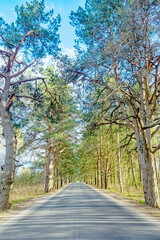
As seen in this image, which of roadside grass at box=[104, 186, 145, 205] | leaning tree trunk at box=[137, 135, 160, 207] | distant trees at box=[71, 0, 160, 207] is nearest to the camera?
distant trees at box=[71, 0, 160, 207]

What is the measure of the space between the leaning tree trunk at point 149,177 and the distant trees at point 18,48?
23.2 feet

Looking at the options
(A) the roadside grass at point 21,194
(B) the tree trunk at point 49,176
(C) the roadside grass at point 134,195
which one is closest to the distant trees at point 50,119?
(B) the tree trunk at point 49,176

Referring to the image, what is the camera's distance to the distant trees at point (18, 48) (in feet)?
30.0

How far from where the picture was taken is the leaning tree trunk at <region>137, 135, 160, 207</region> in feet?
31.1

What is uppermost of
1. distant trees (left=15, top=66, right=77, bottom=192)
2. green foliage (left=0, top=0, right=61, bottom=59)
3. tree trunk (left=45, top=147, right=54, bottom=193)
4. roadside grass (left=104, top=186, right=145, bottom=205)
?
green foliage (left=0, top=0, right=61, bottom=59)

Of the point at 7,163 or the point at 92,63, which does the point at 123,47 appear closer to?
the point at 92,63

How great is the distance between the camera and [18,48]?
1050 cm

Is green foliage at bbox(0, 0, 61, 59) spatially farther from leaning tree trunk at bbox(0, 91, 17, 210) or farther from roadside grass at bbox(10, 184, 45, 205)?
roadside grass at bbox(10, 184, 45, 205)

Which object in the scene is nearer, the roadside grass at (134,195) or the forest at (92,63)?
the forest at (92,63)

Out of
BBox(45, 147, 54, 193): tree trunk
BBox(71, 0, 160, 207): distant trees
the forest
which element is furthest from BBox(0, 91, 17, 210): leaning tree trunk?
BBox(45, 147, 54, 193): tree trunk

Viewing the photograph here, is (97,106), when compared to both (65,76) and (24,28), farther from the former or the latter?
(24,28)

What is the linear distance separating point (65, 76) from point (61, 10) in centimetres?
406

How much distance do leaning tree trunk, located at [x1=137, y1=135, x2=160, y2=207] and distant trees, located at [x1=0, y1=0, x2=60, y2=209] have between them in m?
7.07

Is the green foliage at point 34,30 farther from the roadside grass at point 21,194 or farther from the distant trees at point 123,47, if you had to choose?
the roadside grass at point 21,194
